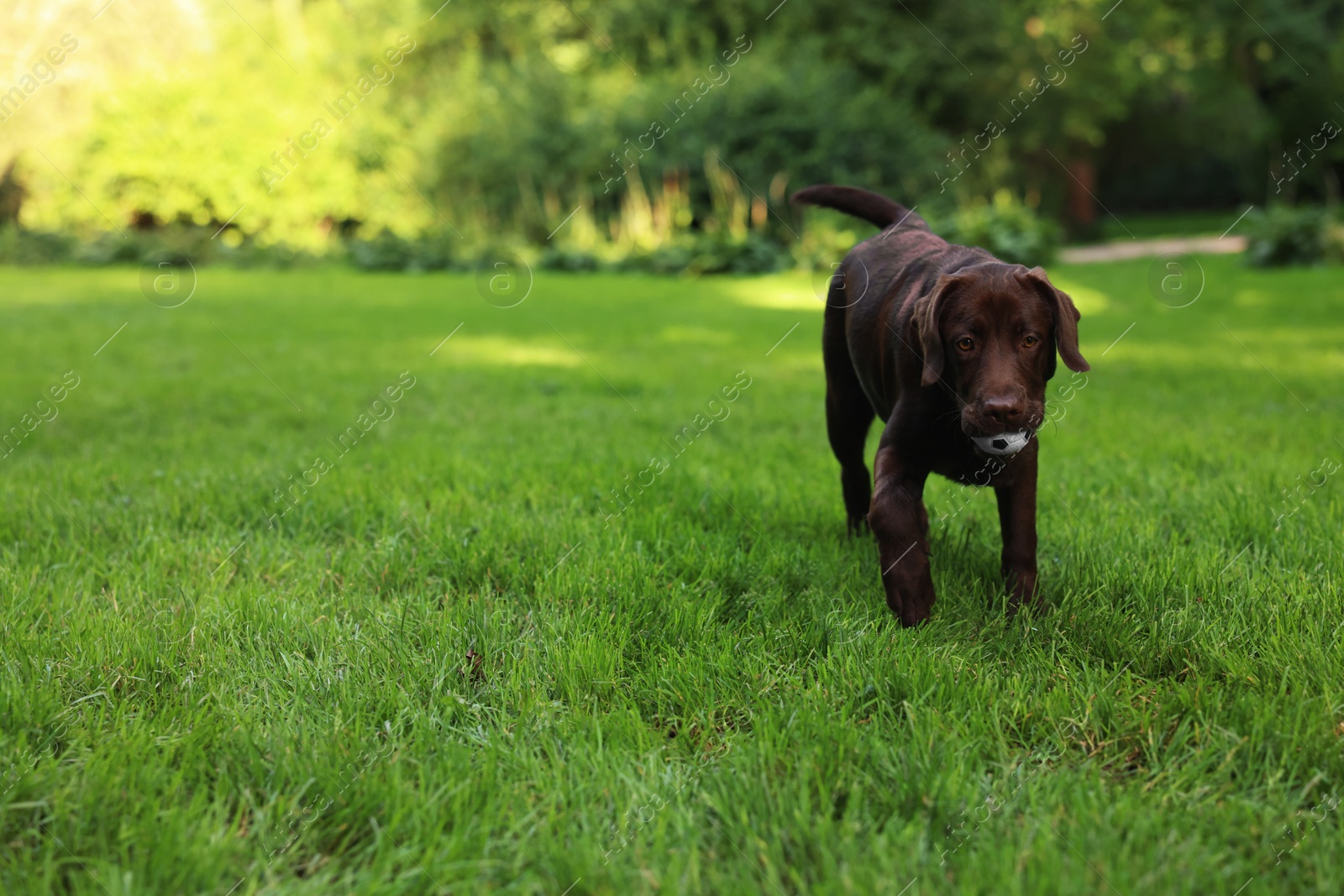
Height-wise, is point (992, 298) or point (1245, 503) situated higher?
point (992, 298)

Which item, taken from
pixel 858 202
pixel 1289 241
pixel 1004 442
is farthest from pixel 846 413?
pixel 1289 241

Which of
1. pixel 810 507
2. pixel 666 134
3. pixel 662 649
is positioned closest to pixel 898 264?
pixel 810 507

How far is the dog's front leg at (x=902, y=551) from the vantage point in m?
2.40

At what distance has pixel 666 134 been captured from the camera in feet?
58.2

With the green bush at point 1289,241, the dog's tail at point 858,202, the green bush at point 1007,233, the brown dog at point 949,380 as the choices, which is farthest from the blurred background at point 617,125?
the brown dog at point 949,380

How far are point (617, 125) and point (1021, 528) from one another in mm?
17410

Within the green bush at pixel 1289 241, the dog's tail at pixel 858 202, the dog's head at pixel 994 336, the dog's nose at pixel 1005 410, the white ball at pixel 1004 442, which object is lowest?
the green bush at pixel 1289 241

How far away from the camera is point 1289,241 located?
41.7ft

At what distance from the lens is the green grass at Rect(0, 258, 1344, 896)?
5.13 feet

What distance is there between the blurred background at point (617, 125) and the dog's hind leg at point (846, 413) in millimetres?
12229

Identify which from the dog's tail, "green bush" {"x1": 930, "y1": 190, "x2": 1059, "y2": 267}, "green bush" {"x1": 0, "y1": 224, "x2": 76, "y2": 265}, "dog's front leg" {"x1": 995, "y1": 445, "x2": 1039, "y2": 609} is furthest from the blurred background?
"dog's front leg" {"x1": 995, "y1": 445, "x2": 1039, "y2": 609}

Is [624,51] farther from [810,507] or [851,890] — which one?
[851,890]

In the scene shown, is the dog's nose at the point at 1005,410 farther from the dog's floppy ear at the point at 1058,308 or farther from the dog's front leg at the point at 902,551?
the dog's front leg at the point at 902,551

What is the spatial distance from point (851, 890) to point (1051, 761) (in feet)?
2.10
